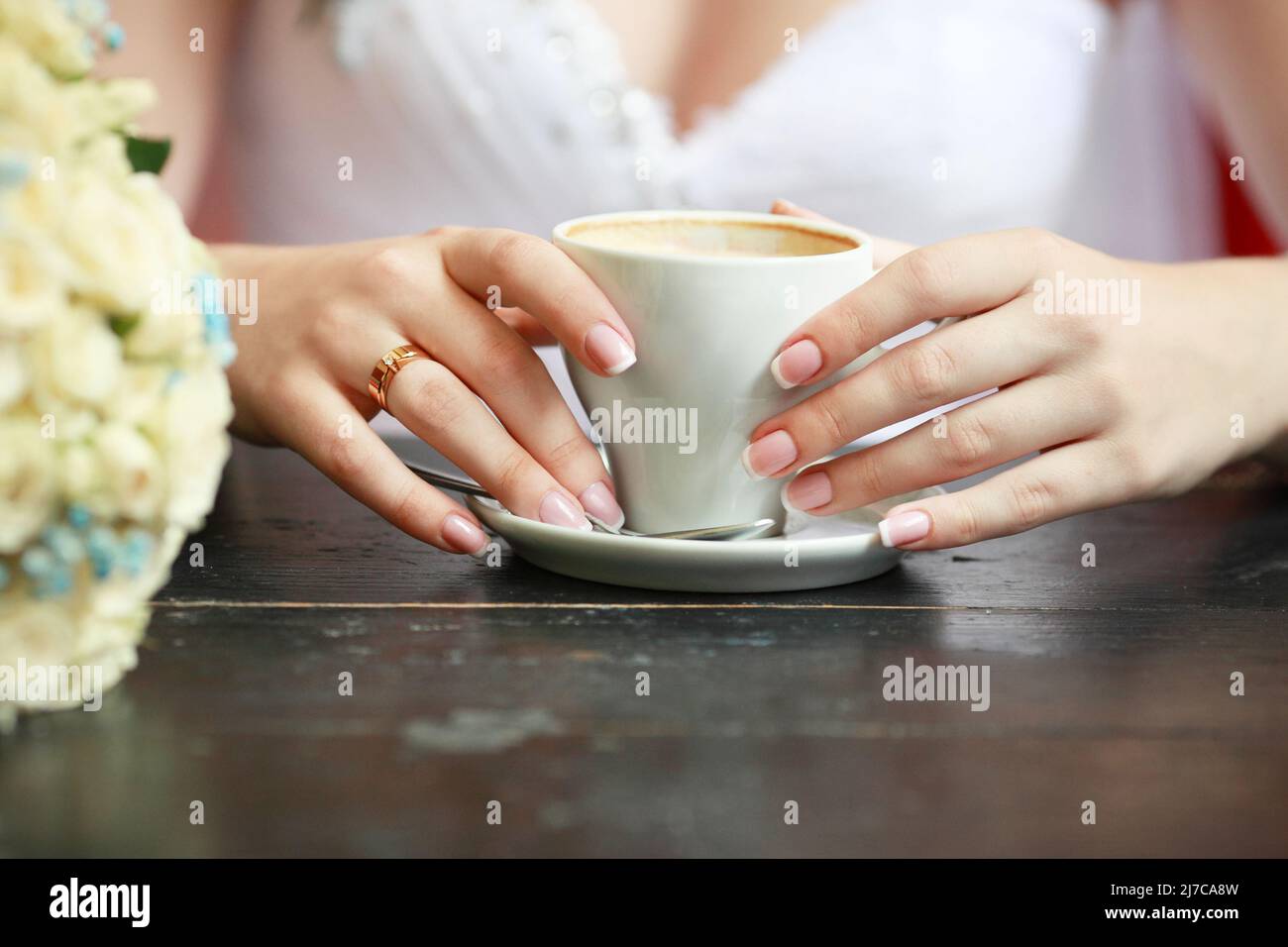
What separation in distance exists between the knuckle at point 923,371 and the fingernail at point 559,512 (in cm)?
20

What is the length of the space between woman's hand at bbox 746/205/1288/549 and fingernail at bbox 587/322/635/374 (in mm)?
85

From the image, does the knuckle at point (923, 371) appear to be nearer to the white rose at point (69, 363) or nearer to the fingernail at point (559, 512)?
the fingernail at point (559, 512)

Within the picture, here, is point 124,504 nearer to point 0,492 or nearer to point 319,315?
point 0,492

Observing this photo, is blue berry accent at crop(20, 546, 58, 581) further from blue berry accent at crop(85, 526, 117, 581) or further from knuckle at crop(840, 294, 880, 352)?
knuckle at crop(840, 294, 880, 352)

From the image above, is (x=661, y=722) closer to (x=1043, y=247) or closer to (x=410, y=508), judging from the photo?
(x=410, y=508)

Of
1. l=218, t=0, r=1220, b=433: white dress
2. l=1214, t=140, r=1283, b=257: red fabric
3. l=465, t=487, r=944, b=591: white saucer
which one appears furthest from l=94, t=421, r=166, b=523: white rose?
l=1214, t=140, r=1283, b=257: red fabric

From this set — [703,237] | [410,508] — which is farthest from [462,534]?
[703,237]

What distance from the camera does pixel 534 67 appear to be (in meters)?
1.44

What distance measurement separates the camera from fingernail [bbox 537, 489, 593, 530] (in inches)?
28.0

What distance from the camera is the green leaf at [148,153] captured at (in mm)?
514

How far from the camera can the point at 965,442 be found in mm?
723

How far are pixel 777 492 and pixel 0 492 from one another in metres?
0.44

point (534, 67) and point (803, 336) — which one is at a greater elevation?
point (534, 67)
